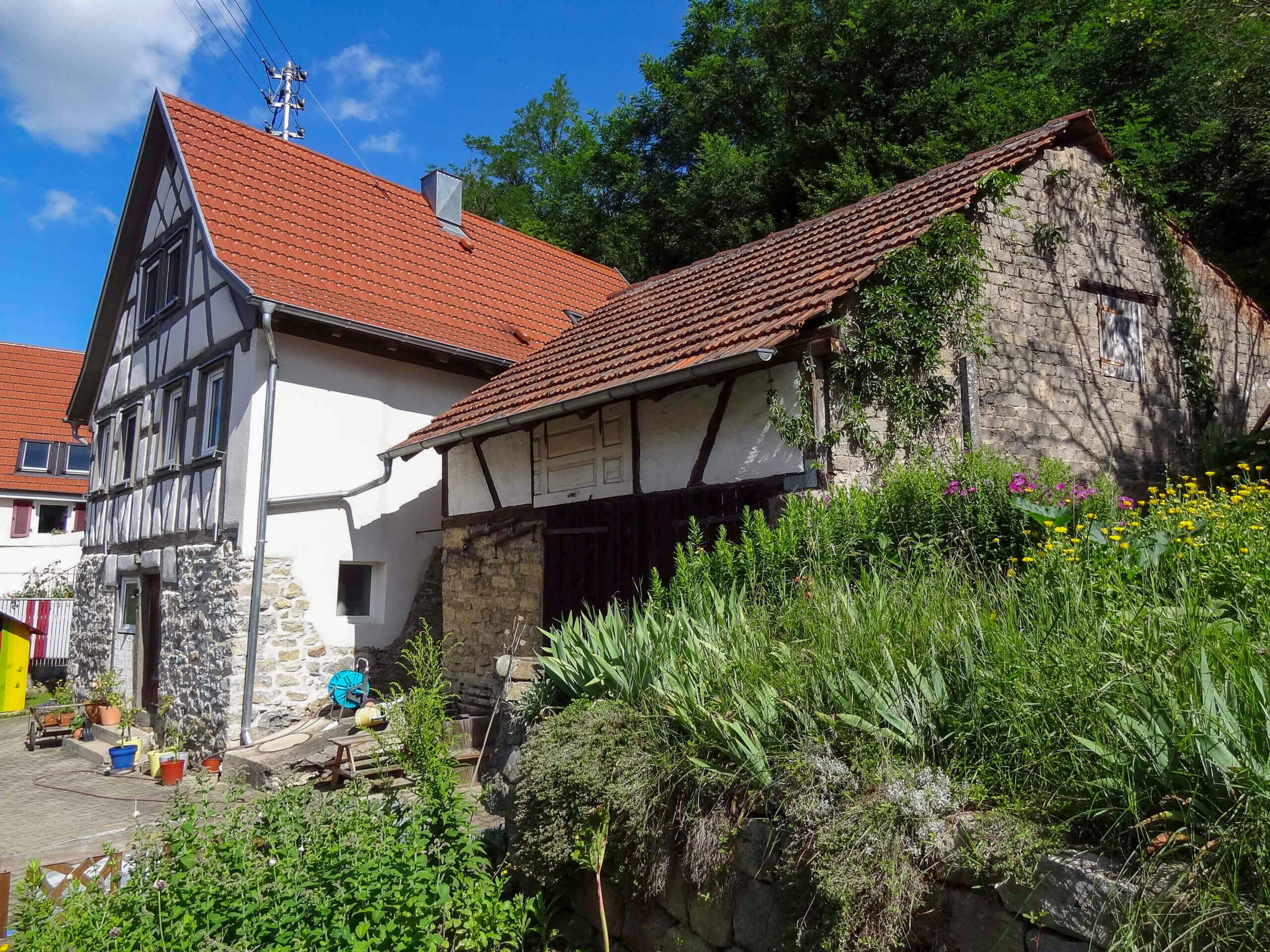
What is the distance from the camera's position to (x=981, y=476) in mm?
5496

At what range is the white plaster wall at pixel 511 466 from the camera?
9.23 metres

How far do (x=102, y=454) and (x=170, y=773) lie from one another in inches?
305

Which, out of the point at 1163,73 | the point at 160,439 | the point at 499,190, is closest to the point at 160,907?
the point at 160,439

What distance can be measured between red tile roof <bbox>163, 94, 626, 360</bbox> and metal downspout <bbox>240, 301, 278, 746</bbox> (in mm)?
470

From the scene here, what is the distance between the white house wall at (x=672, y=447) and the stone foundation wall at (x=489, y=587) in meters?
0.34

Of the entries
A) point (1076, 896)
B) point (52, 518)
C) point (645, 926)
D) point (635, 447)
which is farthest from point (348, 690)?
point (52, 518)

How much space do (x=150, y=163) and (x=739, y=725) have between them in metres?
14.2

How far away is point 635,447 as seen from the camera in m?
7.99

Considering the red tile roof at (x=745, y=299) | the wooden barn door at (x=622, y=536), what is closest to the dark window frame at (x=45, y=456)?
the red tile roof at (x=745, y=299)

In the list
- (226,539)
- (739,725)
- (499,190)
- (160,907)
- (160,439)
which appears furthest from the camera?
(499,190)

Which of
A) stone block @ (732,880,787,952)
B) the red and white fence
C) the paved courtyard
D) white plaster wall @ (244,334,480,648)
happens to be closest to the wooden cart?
the paved courtyard

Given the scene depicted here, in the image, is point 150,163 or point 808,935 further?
point 150,163

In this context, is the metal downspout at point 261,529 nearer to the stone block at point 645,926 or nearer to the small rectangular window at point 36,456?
the stone block at point 645,926

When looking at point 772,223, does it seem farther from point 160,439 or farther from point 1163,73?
point 160,439
